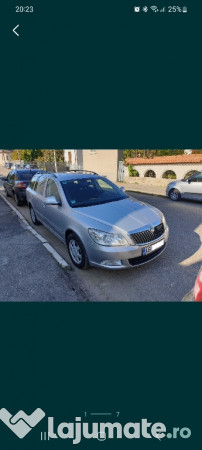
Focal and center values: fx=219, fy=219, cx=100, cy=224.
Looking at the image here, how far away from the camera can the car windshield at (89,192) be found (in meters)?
4.07

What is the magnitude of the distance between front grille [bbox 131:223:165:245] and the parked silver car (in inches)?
208

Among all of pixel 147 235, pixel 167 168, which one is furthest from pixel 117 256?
pixel 167 168

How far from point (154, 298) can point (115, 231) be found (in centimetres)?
109

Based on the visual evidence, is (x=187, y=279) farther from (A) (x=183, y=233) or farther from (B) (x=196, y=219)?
(B) (x=196, y=219)

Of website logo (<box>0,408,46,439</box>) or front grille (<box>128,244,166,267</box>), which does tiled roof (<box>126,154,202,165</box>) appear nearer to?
front grille (<box>128,244,166,267</box>)

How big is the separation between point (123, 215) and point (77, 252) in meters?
1.00

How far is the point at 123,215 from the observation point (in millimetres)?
3629

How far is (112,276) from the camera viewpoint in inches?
142

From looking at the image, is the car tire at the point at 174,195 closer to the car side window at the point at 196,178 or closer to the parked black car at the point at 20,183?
the car side window at the point at 196,178

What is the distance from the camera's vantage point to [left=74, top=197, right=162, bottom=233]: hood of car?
335 cm

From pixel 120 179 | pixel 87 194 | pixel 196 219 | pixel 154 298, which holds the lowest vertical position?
pixel 154 298

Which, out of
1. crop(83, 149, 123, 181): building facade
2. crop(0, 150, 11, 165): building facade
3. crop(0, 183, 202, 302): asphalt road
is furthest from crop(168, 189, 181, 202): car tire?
crop(0, 150, 11, 165): building facade

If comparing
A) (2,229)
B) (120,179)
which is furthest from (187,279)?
(120,179)

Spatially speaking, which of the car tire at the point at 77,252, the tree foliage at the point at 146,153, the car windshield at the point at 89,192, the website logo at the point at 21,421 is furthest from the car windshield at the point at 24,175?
the tree foliage at the point at 146,153
